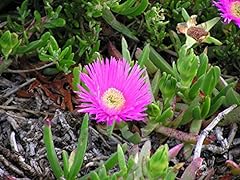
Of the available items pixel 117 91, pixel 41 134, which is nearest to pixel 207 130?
pixel 117 91

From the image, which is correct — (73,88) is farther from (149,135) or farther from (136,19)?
(136,19)

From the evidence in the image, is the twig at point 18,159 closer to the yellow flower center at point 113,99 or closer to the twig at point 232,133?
the yellow flower center at point 113,99

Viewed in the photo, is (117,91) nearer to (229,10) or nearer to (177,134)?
(177,134)

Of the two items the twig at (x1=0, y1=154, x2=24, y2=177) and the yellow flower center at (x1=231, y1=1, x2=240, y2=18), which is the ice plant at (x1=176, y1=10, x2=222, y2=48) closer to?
the yellow flower center at (x1=231, y1=1, x2=240, y2=18)

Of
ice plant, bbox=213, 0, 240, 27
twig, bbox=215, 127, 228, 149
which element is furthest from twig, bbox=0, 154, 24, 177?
ice plant, bbox=213, 0, 240, 27

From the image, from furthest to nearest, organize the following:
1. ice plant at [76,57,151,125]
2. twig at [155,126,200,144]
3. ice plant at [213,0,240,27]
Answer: ice plant at [213,0,240,27], twig at [155,126,200,144], ice plant at [76,57,151,125]

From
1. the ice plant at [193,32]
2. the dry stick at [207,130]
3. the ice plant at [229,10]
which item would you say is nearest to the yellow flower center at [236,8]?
the ice plant at [229,10]

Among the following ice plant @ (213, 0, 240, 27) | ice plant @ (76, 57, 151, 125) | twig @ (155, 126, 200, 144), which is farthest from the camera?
ice plant @ (213, 0, 240, 27)

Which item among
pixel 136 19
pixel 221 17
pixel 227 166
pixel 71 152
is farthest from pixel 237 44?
pixel 71 152
